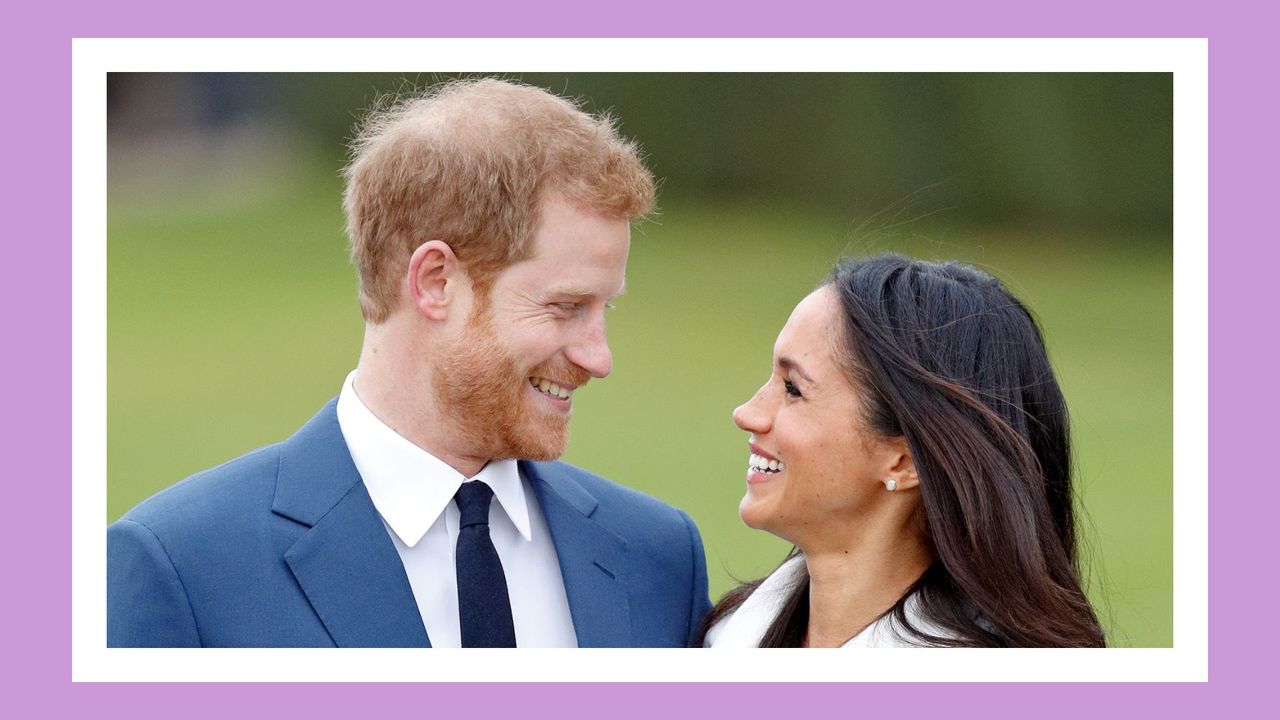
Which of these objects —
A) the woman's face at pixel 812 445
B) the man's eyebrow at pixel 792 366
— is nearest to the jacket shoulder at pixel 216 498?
the woman's face at pixel 812 445

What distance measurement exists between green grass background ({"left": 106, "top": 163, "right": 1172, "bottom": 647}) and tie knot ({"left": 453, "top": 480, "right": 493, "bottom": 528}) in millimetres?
9957

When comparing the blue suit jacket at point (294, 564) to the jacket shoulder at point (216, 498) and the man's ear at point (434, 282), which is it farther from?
the man's ear at point (434, 282)

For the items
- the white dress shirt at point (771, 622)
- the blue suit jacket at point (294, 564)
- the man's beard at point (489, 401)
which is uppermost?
the man's beard at point (489, 401)

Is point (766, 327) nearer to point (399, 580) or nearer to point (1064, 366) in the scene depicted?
point (1064, 366)

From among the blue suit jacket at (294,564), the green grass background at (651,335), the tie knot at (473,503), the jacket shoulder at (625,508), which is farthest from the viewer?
the green grass background at (651,335)

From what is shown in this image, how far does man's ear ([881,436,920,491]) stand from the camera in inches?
174

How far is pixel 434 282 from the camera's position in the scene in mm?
4449

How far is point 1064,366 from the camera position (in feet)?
55.9

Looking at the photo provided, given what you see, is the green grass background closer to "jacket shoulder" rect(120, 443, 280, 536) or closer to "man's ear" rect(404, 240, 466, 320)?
"man's ear" rect(404, 240, 466, 320)

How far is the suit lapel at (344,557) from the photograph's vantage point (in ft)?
13.4

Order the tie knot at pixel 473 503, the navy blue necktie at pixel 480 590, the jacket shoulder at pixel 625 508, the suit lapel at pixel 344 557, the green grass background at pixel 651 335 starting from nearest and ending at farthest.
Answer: the suit lapel at pixel 344 557, the navy blue necktie at pixel 480 590, the tie knot at pixel 473 503, the jacket shoulder at pixel 625 508, the green grass background at pixel 651 335

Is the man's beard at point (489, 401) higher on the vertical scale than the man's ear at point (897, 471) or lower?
higher

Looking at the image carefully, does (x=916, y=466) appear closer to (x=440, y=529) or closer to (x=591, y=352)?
(x=591, y=352)

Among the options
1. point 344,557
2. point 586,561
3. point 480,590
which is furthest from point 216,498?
point 586,561
